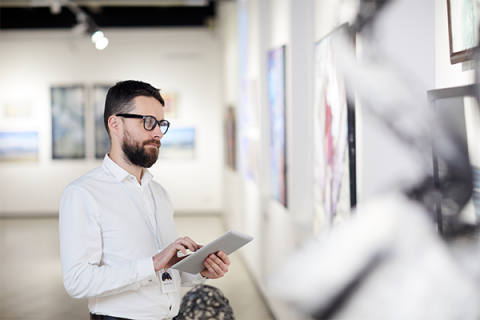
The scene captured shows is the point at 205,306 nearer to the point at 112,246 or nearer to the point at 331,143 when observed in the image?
the point at 331,143

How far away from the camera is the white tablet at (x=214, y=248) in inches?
71.7

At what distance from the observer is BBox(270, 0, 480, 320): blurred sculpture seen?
5.62 feet

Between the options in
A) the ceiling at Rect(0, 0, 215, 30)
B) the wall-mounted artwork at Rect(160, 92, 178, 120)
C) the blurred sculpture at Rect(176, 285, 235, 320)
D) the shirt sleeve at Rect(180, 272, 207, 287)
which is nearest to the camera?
the shirt sleeve at Rect(180, 272, 207, 287)

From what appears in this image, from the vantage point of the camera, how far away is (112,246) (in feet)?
6.42

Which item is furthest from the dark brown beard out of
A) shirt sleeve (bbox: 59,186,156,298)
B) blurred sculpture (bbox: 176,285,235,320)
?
blurred sculpture (bbox: 176,285,235,320)

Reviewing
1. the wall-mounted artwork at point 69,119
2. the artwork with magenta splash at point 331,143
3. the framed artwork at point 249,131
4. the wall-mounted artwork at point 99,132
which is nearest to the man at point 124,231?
the artwork with magenta splash at point 331,143

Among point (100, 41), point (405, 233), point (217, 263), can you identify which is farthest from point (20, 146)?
point (405, 233)

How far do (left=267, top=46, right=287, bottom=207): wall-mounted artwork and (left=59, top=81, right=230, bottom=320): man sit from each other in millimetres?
2293

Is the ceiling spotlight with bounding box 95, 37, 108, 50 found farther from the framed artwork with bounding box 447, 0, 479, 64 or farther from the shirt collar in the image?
the framed artwork with bounding box 447, 0, 479, 64

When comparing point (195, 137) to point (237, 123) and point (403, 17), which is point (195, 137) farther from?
point (403, 17)

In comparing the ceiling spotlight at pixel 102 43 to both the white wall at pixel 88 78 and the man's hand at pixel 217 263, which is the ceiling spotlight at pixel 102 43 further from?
the white wall at pixel 88 78

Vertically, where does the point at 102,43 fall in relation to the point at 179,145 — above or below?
above

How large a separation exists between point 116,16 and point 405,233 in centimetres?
1133

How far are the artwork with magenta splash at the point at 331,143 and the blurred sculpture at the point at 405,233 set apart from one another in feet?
0.46
